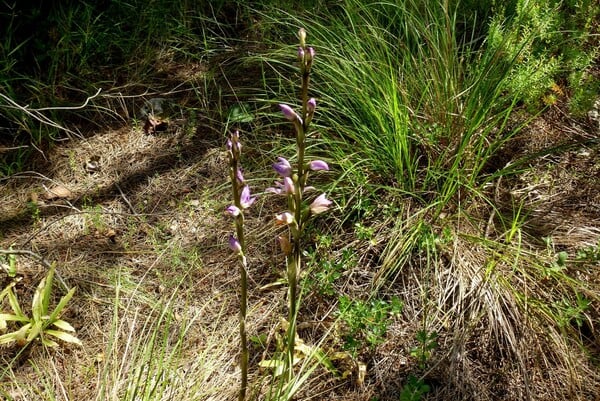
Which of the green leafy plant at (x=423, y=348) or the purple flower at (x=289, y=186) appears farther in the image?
the green leafy plant at (x=423, y=348)

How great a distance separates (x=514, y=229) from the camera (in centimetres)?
231

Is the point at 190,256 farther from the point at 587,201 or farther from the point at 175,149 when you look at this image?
the point at 587,201

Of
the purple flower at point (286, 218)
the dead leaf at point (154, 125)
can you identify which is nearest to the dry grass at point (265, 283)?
the dead leaf at point (154, 125)

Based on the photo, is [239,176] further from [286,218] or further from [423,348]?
[423,348]

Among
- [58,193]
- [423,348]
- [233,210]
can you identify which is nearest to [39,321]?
[58,193]

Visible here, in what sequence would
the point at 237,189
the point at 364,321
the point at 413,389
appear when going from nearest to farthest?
1. the point at 237,189
2. the point at 413,389
3. the point at 364,321

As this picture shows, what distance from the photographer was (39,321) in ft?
7.38

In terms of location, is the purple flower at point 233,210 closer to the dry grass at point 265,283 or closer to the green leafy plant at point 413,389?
the dry grass at point 265,283

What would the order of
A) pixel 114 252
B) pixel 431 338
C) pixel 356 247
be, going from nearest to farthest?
pixel 431 338 → pixel 356 247 → pixel 114 252

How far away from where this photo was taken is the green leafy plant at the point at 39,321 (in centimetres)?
222

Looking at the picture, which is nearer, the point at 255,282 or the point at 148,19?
the point at 255,282

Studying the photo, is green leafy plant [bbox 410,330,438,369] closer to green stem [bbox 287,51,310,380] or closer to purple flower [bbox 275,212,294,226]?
green stem [bbox 287,51,310,380]

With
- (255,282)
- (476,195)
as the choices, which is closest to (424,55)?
(476,195)

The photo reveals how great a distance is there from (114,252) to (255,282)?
0.71m
